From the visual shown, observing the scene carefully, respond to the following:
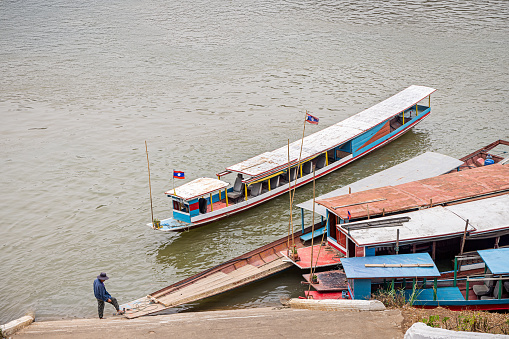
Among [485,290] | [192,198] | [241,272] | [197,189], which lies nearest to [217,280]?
[241,272]

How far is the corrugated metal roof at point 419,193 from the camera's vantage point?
1691 cm

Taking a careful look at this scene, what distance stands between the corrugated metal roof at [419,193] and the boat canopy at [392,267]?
6.04ft

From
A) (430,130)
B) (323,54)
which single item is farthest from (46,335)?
(323,54)

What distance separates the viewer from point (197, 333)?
12.7 metres

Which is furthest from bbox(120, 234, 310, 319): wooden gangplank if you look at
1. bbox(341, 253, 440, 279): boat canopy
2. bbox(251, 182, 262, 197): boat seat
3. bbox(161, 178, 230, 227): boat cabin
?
bbox(251, 182, 262, 197): boat seat

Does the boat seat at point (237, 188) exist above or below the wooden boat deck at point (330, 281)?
above

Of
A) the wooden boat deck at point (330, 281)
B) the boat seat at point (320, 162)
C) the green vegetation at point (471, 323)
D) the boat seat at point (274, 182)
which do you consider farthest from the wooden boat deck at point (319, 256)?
the boat seat at point (320, 162)

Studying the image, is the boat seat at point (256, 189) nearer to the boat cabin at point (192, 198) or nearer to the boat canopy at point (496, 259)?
the boat cabin at point (192, 198)

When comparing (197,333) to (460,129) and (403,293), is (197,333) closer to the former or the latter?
(403,293)

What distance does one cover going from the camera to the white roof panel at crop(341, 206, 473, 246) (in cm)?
1521

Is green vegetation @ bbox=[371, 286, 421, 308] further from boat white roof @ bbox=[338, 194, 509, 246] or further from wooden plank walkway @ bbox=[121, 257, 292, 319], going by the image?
wooden plank walkway @ bbox=[121, 257, 292, 319]

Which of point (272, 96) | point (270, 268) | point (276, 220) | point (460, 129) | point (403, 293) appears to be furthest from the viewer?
point (272, 96)

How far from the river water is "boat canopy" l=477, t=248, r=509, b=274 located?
5.37m

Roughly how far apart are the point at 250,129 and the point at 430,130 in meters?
9.37
